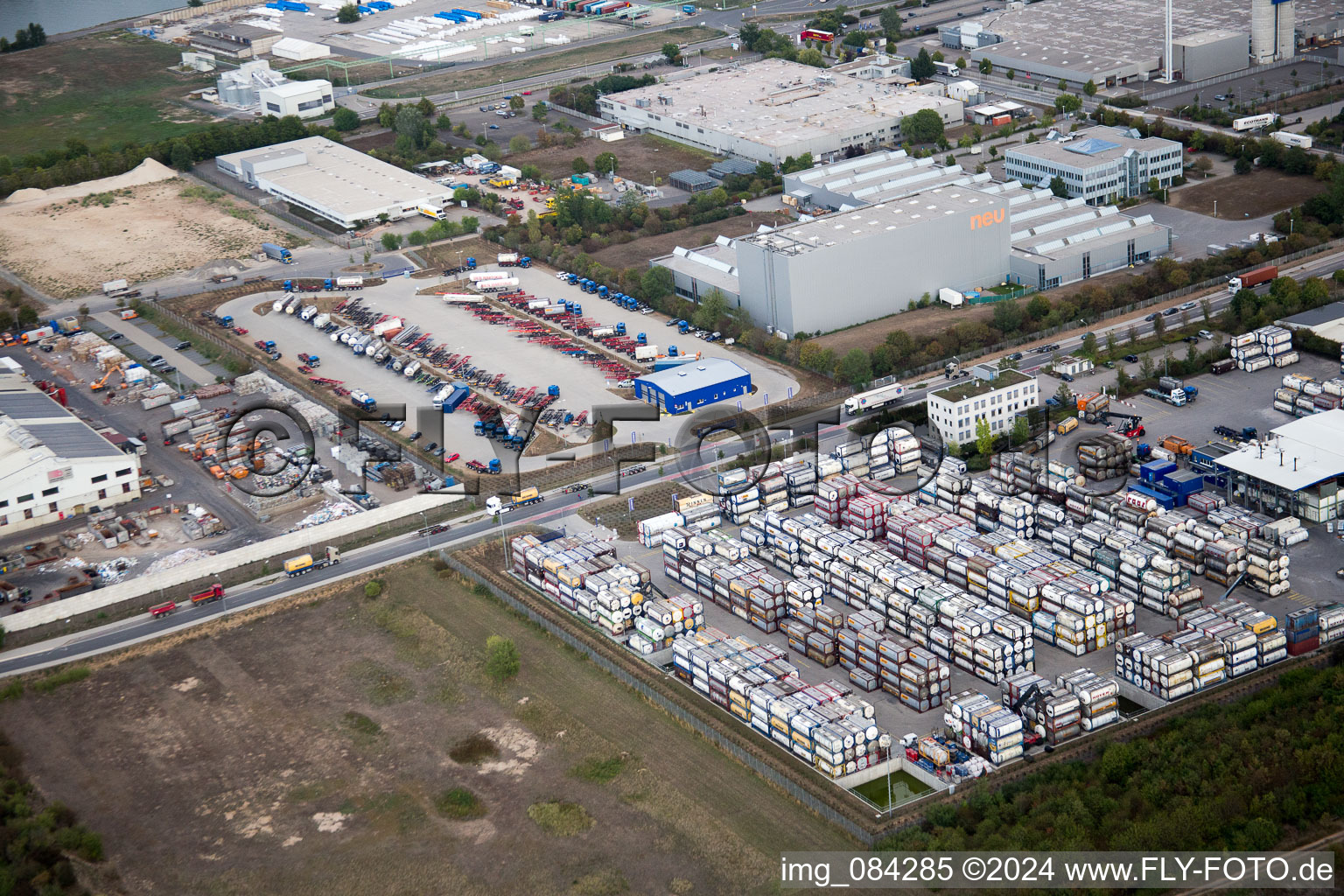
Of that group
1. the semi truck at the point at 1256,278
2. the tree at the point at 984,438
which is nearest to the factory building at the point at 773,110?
the semi truck at the point at 1256,278

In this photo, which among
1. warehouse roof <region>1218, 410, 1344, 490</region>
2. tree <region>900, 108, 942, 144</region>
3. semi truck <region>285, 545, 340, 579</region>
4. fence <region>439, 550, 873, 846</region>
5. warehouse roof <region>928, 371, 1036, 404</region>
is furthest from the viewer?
tree <region>900, 108, 942, 144</region>

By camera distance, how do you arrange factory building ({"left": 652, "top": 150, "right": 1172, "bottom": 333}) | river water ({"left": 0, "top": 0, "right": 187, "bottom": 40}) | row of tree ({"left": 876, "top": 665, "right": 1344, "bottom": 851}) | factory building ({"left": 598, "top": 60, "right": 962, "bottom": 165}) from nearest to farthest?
row of tree ({"left": 876, "top": 665, "right": 1344, "bottom": 851})
factory building ({"left": 652, "top": 150, "right": 1172, "bottom": 333})
factory building ({"left": 598, "top": 60, "right": 962, "bottom": 165})
river water ({"left": 0, "top": 0, "right": 187, "bottom": 40})

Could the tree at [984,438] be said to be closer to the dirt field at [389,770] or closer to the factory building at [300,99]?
the dirt field at [389,770]

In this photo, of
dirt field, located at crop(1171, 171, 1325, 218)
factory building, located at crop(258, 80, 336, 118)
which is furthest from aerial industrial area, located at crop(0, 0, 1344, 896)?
factory building, located at crop(258, 80, 336, 118)

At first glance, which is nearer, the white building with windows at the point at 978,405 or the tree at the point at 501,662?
the tree at the point at 501,662

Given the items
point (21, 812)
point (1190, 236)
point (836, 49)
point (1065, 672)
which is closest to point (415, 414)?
point (21, 812)

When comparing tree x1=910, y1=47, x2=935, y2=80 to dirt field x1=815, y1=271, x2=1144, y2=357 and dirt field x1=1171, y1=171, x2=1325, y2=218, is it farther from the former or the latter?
dirt field x1=815, y1=271, x2=1144, y2=357

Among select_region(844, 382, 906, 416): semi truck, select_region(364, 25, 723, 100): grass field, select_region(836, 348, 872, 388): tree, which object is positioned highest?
select_region(364, 25, 723, 100): grass field
